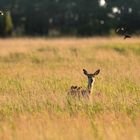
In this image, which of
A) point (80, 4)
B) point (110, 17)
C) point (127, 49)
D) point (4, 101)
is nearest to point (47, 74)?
point (4, 101)

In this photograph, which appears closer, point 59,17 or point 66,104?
point 66,104

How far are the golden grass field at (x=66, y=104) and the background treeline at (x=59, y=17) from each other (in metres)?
26.2

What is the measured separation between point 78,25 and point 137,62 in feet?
109

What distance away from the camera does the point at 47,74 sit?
13797mm

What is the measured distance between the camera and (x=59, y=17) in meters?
53.2

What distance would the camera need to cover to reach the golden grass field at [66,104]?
23.2 ft

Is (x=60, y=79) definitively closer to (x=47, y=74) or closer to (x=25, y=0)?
(x=47, y=74)

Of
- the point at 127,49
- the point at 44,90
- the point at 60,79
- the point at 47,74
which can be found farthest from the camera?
the point at 127,49

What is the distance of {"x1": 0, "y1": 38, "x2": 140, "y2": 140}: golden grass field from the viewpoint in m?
7.07

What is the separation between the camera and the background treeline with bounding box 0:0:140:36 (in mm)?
43344

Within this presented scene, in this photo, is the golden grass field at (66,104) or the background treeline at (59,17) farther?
the background treeline at (59,17)

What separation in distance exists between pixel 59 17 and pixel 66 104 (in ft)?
146

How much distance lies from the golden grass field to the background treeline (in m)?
26.2

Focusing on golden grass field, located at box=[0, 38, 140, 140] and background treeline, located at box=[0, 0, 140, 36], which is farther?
background treeline, located at box=[0, 0, 140, 36]
